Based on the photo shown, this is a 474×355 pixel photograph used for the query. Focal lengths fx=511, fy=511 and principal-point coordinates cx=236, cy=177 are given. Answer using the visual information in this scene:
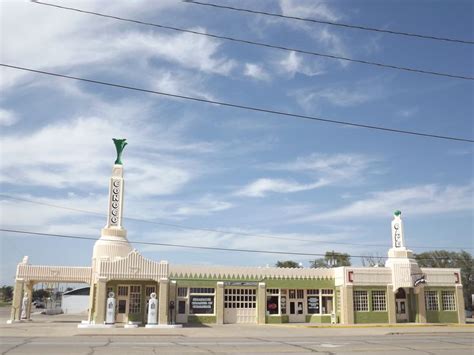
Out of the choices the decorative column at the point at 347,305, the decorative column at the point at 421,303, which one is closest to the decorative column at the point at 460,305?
the decorative column at the point at 421,303

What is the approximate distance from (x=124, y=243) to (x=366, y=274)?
1969 cm

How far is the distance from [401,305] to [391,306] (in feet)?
7.30

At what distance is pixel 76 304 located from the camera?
74.3 metres

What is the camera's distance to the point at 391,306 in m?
41.8

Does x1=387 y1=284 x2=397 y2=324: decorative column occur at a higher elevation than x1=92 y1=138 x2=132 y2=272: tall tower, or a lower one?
lower

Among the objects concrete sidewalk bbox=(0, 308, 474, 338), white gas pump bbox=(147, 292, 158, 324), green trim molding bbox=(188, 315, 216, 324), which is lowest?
concrete sidewalk bbox=(0, 308, 474, 338)

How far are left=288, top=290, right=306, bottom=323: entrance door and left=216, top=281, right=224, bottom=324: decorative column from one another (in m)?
5.99

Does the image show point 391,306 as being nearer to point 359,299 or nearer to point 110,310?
point 359,299

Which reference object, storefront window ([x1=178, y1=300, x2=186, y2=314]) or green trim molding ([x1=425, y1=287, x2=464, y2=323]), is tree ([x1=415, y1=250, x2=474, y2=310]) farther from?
storefront window ([x1=178, y1=300, x2=186, y2=314])

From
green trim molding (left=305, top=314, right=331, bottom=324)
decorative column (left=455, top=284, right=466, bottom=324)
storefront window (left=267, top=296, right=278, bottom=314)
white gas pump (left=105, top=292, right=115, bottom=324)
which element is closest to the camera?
white gas pump (left=105, top=292, right=115, bottom=324)

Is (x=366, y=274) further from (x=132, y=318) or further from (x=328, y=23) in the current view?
(x=328, y=23)

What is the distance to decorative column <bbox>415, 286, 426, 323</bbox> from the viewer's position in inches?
1651

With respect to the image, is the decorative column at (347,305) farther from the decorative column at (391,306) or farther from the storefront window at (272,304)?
the storefront window at (272,304)

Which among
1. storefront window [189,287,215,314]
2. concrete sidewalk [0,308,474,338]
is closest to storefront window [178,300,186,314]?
storefront window [189,287,215,314]
